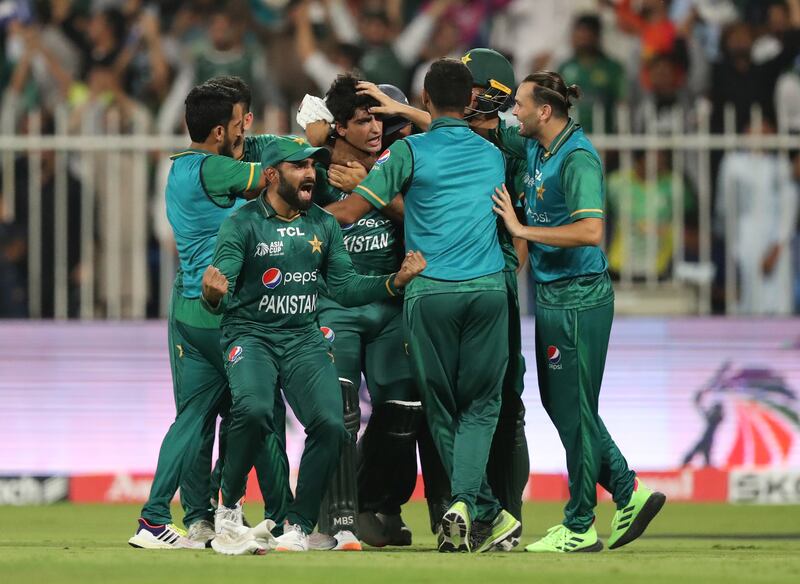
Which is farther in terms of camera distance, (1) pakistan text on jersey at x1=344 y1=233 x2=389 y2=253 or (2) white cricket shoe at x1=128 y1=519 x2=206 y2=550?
(1) pakistan text on jersey at x1=344 y1=233 x2=389 y2=253

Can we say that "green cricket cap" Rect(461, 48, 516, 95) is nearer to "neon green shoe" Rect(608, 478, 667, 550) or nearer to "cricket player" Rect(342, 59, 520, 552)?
"cricket player" Rect(342, 59, 520, 552)

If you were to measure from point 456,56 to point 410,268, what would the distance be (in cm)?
498

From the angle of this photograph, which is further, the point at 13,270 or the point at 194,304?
the point at 13,270

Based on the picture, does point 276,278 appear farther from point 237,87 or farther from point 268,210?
point 237,87

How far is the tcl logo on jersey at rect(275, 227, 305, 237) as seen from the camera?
703 cm

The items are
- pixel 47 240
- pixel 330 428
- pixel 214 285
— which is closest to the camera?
pixel 214 285

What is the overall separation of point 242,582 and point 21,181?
605cm

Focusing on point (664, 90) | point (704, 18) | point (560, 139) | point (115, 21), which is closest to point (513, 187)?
point (560, 139)

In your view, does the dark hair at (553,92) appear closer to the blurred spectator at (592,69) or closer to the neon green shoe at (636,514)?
the neon green shoe at (636,514)

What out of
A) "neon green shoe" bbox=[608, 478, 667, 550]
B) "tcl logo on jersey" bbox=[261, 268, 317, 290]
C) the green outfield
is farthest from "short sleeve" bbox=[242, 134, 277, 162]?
"neon green shoe" bbox=[608, 478, 667, 550]

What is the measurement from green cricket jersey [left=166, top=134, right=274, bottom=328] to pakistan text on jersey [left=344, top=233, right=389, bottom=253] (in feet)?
2.16

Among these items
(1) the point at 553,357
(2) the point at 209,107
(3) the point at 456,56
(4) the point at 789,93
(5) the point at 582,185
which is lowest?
(1) the point at 553,357

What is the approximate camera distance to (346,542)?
7.48 metres

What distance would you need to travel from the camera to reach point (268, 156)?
23.2ft
